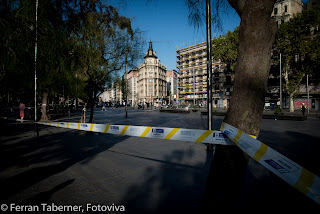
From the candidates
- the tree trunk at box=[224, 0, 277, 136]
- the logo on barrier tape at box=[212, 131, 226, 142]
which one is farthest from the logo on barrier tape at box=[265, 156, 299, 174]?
the logo on barrier tape at box=[212, 131, 226, 142]

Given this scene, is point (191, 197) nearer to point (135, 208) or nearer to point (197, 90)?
point (135, 208)

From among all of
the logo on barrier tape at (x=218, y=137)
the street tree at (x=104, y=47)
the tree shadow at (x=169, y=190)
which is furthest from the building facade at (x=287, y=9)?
the logo on barrier tape at (x=218, y=137)

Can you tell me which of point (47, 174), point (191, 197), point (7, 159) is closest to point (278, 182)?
point (191, 197)

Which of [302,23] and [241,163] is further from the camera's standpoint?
[302,23]

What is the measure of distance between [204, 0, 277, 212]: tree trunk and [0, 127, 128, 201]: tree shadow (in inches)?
134

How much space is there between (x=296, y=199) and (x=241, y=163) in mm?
1813

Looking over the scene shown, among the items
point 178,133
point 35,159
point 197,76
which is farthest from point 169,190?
point 197,76

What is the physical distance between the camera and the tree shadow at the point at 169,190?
103 inches

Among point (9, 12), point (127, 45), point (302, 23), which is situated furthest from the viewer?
point (302, 23)

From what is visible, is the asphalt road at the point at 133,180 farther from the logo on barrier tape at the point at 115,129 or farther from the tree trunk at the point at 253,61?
the tree trunk at the point at 253,61

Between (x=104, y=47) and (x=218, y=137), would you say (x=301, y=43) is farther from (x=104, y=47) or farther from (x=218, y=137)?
(x=218, y=137)

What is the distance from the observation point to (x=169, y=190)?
312 cm

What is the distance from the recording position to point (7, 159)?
15.4 ft

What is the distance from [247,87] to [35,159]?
5559 millimetres
